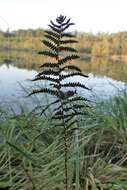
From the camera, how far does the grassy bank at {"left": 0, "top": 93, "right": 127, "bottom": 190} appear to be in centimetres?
249

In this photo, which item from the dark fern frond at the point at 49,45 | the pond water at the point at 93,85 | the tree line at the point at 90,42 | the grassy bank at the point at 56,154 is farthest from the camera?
the tree line at the point at 90,42

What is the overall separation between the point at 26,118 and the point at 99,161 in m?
0.81

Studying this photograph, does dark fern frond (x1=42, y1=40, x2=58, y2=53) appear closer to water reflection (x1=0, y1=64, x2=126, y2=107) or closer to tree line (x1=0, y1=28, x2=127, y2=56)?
water reflection (x1=0, y1=64, x2=126, y2=107)

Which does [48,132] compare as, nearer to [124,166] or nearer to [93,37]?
[124,166]

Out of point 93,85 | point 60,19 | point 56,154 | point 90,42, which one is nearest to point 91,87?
point 93,85

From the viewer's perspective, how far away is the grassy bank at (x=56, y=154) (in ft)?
8.16

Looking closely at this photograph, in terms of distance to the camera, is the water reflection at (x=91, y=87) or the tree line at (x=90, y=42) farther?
the tree line at (x=90, y=42)

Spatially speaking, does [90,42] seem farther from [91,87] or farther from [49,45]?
[49,45]

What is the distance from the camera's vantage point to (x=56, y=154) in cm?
275

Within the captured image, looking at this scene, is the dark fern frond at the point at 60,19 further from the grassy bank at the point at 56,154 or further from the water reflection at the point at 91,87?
the water reflection at the point at 91,87

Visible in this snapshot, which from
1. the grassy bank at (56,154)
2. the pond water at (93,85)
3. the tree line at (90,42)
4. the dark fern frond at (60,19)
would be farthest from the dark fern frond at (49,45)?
the tree line at (90,42)

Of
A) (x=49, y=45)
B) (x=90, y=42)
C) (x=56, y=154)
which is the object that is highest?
(x=90, y=42)

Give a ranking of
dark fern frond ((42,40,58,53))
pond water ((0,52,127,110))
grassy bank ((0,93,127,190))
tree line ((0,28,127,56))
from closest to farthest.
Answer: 1. dark fern frond ((42,40,58,53))
2. grassy bank ((0,93,127,190))
3. pond water ((0,52,127,110))
4. tree line ((0,28,127,56))

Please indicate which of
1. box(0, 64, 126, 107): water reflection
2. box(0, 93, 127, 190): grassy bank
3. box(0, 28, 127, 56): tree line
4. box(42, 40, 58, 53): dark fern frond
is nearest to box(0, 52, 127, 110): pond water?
box(0, 64, 126, 107): water reflection
